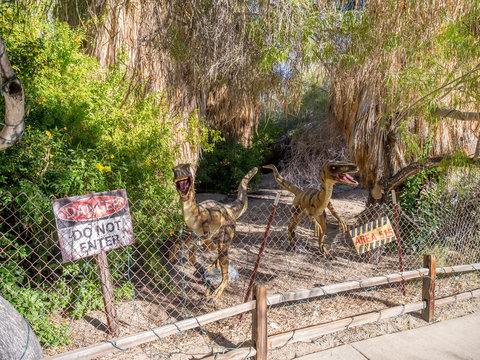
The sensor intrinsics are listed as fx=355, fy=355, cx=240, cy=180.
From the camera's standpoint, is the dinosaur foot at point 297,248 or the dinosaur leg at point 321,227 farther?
the dinosaur foot at point 297,248

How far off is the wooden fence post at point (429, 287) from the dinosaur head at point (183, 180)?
2.46m

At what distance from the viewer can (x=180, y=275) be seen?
4.80 metres

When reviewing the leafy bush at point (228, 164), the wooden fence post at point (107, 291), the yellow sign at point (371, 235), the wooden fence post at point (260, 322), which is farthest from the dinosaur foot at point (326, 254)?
the leafy bush at point (228, 164)

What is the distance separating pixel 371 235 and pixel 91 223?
283cm

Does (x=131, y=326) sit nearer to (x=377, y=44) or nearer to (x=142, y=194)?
(x=142, y=194)

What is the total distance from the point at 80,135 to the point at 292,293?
2.60 meters

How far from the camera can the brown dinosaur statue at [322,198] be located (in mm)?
3799

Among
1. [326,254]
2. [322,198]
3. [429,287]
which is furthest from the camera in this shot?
[326,254]

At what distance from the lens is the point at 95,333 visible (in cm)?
331

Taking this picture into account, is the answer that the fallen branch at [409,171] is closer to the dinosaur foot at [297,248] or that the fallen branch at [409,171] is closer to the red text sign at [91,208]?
the dinosaur foot at [297,248]

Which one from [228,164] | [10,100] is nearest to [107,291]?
[10,100]

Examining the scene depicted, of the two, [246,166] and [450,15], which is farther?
[246,166]

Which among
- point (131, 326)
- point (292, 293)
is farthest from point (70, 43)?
point (292, 293)

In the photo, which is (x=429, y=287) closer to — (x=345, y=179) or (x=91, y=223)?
(x=345, y=179)
